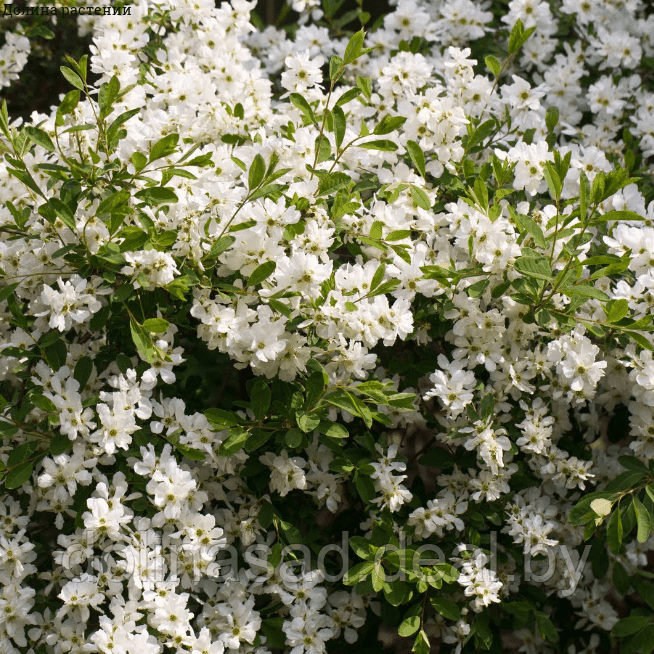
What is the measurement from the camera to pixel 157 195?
79.4 inches

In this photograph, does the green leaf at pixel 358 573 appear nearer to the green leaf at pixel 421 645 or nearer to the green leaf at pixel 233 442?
the green leaf at pixel 421 645

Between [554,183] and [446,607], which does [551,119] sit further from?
[446,607]

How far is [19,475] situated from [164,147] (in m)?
0.91

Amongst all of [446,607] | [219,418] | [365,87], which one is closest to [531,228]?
[365,87]

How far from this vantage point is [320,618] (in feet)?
7.13

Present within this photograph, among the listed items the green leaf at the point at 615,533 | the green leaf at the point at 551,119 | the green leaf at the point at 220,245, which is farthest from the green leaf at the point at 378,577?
the green leaf at the point at 551,119

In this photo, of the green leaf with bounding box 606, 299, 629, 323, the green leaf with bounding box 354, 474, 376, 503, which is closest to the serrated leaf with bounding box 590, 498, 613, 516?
the green leaf with bounding box 606, 299, 629, 323

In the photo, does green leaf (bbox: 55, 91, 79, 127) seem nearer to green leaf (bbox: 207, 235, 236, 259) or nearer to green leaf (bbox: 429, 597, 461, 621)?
green leaf (bbox: 207, 235, 236, 259)

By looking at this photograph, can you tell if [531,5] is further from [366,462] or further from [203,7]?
[366,462]

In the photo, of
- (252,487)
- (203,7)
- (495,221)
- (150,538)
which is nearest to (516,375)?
A: (495,221)

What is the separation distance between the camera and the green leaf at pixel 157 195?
201cm

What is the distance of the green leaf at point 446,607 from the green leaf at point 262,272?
100 cm

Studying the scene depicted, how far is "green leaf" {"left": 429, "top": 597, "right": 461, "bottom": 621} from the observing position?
2.18 metres

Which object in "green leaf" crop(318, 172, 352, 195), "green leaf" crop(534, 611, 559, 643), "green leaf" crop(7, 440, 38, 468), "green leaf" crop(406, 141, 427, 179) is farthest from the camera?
"green leaf" crop(534, 611, 559, 643)
